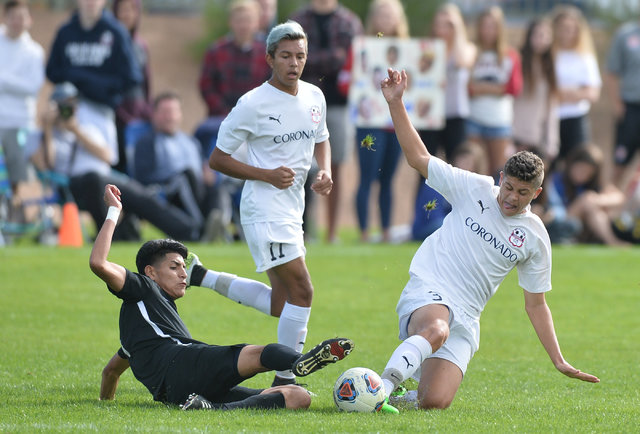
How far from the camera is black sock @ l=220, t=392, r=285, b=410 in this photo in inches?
265

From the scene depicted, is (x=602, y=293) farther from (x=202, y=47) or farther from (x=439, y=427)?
(x=202, y=47)

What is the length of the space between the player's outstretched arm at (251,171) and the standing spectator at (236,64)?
7.67 metres

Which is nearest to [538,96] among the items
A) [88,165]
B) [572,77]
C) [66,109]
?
[572,77]

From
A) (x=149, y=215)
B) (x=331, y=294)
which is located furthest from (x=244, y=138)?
(x=149, y=215)

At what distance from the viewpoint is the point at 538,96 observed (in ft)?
54.0

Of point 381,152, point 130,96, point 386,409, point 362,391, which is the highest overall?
point 130,96

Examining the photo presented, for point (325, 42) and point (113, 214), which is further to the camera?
point (325, 42)

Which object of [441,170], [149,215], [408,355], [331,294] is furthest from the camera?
[149,215]

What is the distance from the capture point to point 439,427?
6.21 m

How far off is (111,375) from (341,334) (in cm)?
307

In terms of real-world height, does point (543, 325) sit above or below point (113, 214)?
below

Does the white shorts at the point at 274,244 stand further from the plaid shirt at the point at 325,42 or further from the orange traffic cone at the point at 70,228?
the plaid shirt at the point at 325,42

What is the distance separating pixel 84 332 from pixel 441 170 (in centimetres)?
392

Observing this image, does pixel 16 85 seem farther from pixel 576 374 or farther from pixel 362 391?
pixel 576 374
